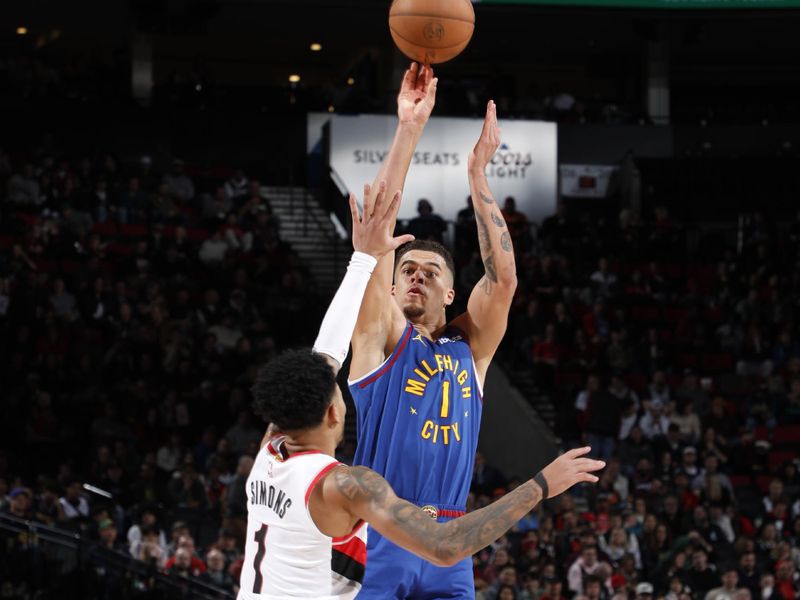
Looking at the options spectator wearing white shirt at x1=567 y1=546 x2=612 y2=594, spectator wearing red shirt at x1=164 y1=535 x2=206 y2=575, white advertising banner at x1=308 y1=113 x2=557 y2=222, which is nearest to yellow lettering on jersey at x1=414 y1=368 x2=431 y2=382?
spectator wearing red shirt at x1=164 y1=535 x2=206 y2=575

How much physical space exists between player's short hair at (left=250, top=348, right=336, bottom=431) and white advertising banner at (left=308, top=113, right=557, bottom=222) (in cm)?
1874

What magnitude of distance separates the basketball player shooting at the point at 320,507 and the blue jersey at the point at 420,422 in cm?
120

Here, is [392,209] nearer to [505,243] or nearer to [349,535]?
[505,243]

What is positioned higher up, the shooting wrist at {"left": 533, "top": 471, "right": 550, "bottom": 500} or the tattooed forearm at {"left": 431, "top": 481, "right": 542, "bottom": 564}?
the shooting wrist at {"left": 533, "top": 471, "right": 550, "bottom": 500}

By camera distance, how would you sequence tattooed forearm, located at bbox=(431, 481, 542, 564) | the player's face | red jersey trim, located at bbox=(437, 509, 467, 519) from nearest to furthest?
tattooed forearm, located at bbox=(431, 481, 542, 564) < red jersey trim, located at bbox=(437, 509, 467, 519) < the player's face

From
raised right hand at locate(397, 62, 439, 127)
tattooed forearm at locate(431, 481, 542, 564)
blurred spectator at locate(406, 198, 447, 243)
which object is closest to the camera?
tattooed forearm at locate(431, 481, 542, 564)

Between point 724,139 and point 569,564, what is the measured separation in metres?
14.3

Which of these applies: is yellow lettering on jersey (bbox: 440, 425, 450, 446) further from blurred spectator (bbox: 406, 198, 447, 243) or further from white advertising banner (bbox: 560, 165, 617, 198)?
white advertising banner (bbox: 560, 165, 617, 198)

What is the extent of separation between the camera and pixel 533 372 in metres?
19.4

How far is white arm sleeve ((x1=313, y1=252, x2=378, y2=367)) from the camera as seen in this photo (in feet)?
16.6

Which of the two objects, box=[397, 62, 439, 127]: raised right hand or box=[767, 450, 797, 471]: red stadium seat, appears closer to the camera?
box=[397, 62, 439, 127]: raised right hand

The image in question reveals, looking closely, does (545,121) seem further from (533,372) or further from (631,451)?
(631,451)

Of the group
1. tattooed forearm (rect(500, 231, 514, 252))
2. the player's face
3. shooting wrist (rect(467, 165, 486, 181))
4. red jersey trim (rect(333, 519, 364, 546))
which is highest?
shooting wrist (rect(467, 165, 486, 181))

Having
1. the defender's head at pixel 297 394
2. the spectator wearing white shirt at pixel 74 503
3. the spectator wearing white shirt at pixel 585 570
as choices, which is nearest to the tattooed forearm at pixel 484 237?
the defender's head at pixel 297 394
